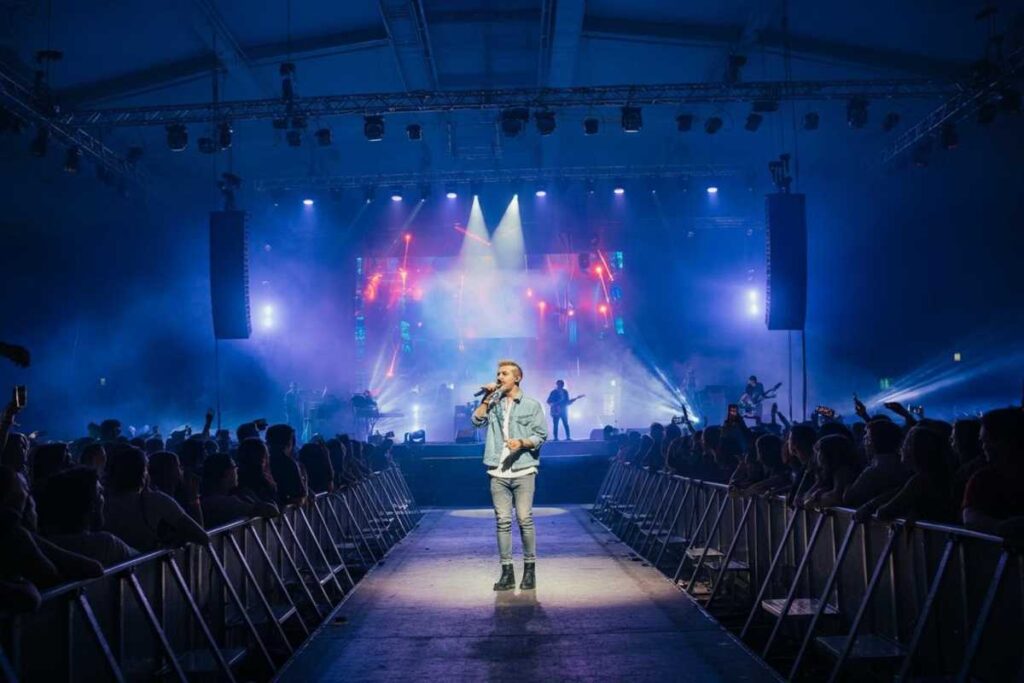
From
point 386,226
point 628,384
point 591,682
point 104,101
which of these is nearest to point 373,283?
point 386,226

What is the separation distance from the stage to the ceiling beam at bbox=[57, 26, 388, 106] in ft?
27.7

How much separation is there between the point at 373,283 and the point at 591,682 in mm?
22182

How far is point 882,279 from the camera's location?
67.2 ft

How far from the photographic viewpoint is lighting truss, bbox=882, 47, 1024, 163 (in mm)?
13805

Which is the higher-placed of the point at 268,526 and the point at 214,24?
the point at 214,24

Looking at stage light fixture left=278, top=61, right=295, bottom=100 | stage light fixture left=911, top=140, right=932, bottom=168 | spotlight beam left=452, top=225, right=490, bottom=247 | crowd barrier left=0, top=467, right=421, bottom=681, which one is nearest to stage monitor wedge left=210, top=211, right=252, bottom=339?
stage light fixture left=278, top=61, right=295, bottom=100

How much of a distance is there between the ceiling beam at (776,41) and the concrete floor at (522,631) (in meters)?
10.5

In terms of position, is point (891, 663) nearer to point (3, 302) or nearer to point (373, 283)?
point (3, 302)

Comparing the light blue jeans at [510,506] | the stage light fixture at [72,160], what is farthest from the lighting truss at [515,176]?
the light blue jeans at [510,506]

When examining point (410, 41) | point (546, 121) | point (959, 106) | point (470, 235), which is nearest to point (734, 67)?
point (546, 121)

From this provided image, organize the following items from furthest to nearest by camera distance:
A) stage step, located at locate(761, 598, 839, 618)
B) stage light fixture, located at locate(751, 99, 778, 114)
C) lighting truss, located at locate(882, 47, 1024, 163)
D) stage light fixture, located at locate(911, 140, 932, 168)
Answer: stage light fixture, located at locate(911, 140, 932, 168) < stage light fixture, located at locate(751, 99, 778, 114) < lighting truss, located at locate(882, 47, 1024, 163) < stage step, located at locate(761, 598, 839, 618)

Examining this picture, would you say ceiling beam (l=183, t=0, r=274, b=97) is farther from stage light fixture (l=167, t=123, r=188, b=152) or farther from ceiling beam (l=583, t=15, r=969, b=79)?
ceiling beam (l=583, t=15, r=969, b=79)

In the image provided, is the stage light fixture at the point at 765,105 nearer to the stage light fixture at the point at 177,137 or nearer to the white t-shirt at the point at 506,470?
the white t-shirt at the point at 506,470

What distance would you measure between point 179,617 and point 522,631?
238 centimetres
